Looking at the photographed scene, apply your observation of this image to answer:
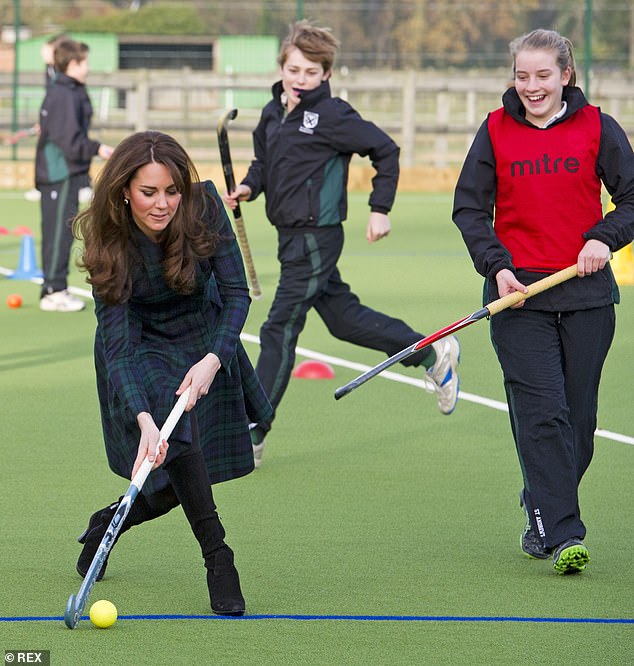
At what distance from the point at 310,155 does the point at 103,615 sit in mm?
3173

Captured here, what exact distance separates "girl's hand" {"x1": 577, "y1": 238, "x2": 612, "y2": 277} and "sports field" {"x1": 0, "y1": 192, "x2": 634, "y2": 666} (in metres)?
1.02

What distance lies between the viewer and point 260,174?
725 centimetres

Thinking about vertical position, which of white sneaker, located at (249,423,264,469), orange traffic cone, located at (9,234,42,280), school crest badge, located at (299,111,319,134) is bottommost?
orange traffic cone, located at (9,234,42,280)

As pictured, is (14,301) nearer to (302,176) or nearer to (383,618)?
(302,176)

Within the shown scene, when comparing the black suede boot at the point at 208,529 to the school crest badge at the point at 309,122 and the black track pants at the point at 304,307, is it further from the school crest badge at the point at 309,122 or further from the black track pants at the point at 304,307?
the school crest badge at the point at 309,122

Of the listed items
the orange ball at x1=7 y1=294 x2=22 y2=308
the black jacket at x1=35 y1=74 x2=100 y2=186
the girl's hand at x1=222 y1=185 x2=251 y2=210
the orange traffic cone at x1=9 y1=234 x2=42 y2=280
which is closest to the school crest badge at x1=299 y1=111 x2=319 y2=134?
the girl's hand at x1=222 y1=185 x2=251 y2=210

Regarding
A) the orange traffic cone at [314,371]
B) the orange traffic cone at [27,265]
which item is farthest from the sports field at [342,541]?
the orange traffic cone at [27,265]

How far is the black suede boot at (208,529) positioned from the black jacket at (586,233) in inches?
49.4

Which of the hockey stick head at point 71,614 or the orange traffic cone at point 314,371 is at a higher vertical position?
the hockey stick head at point 71,614

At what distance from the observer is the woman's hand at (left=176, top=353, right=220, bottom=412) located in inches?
177

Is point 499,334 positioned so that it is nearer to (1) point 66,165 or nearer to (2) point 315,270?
(2) point 315,270

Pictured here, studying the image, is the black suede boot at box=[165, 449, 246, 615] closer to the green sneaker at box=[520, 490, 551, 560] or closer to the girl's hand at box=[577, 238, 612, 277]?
the green sneaker at box=[520, 490, 551, 560]

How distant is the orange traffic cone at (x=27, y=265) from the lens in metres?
13.3

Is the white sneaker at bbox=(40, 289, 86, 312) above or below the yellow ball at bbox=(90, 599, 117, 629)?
below
